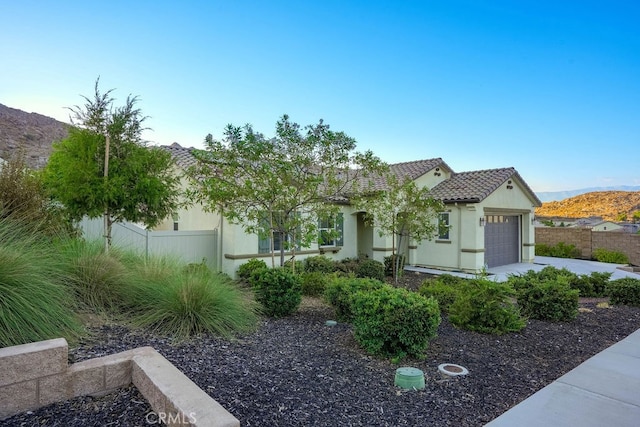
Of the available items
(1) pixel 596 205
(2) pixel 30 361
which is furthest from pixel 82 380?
(1) pixel 596 205

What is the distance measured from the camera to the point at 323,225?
50.3 ft

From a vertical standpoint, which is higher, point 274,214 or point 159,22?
point 159,22

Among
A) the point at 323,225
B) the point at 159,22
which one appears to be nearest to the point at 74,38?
the point at 159,22

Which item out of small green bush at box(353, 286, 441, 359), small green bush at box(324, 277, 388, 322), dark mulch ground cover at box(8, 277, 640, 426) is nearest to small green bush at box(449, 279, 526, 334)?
dark mulch ground cover at box(8, 277, 640, 426)

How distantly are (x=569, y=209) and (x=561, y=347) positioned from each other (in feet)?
214

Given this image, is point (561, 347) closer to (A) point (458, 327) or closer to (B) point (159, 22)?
(A) point (458, 327)

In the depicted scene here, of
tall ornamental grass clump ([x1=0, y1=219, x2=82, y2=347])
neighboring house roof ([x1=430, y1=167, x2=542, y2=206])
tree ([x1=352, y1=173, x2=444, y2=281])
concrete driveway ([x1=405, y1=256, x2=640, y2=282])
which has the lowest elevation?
concrete driveway ([x1=405, y1=256, x2=640, y2=282])

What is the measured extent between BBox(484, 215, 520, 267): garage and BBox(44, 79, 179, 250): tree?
14.1 metres

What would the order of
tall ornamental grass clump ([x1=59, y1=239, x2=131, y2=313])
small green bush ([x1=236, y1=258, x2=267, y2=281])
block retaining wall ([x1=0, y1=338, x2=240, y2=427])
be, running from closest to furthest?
block retaining wall ([x1=0, y1=338, x2=240, y2=427]), tall ornamental grass clump ([x1=59, y1=239, x2=131, y2=313]), small green bush ([x1=236, y1=258, x2=267, y2=281])

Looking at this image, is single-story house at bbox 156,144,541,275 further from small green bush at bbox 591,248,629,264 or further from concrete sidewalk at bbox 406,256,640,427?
concrete sidewalk at bbox 406,256,640,427

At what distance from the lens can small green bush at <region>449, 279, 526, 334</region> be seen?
627cm

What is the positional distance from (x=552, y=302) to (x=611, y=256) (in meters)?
15.7

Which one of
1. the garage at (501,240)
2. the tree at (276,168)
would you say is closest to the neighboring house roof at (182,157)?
the tree at (276,168)

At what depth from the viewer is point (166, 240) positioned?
38.0ft
